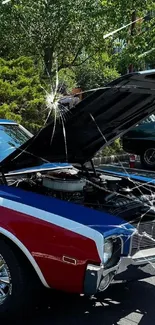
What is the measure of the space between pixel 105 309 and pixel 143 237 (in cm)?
72

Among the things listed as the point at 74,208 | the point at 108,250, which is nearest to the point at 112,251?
the point at 108,250

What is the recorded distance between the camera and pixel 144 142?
1210cm

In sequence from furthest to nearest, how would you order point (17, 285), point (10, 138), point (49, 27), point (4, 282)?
point (49, 27) → point (10, 138) → point (4, 282) → point (17, 285)

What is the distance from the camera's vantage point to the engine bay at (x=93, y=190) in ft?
13.2

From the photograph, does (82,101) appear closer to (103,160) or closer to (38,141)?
(38,141)

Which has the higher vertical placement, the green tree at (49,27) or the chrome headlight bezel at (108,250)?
the green tree at (49,27)

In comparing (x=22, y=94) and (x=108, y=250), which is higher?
(x=22, y=94)

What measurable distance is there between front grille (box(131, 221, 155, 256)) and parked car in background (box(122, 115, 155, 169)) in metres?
8.33

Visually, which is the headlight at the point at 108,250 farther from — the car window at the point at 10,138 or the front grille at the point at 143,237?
the car window at the point at 10,138

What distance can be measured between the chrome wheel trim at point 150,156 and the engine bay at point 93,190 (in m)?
7.26

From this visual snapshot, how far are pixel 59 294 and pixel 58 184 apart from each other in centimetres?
102

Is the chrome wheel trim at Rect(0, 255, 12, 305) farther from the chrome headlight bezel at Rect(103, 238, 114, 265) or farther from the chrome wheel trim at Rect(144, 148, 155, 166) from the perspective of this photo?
the chrome wheel trim at Rect(144, 148, 155, 166)

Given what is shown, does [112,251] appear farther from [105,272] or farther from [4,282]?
[4,282]

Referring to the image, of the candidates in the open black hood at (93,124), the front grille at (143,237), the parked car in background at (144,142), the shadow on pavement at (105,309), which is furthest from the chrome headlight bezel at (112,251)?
the parked car in background at (144,142)
